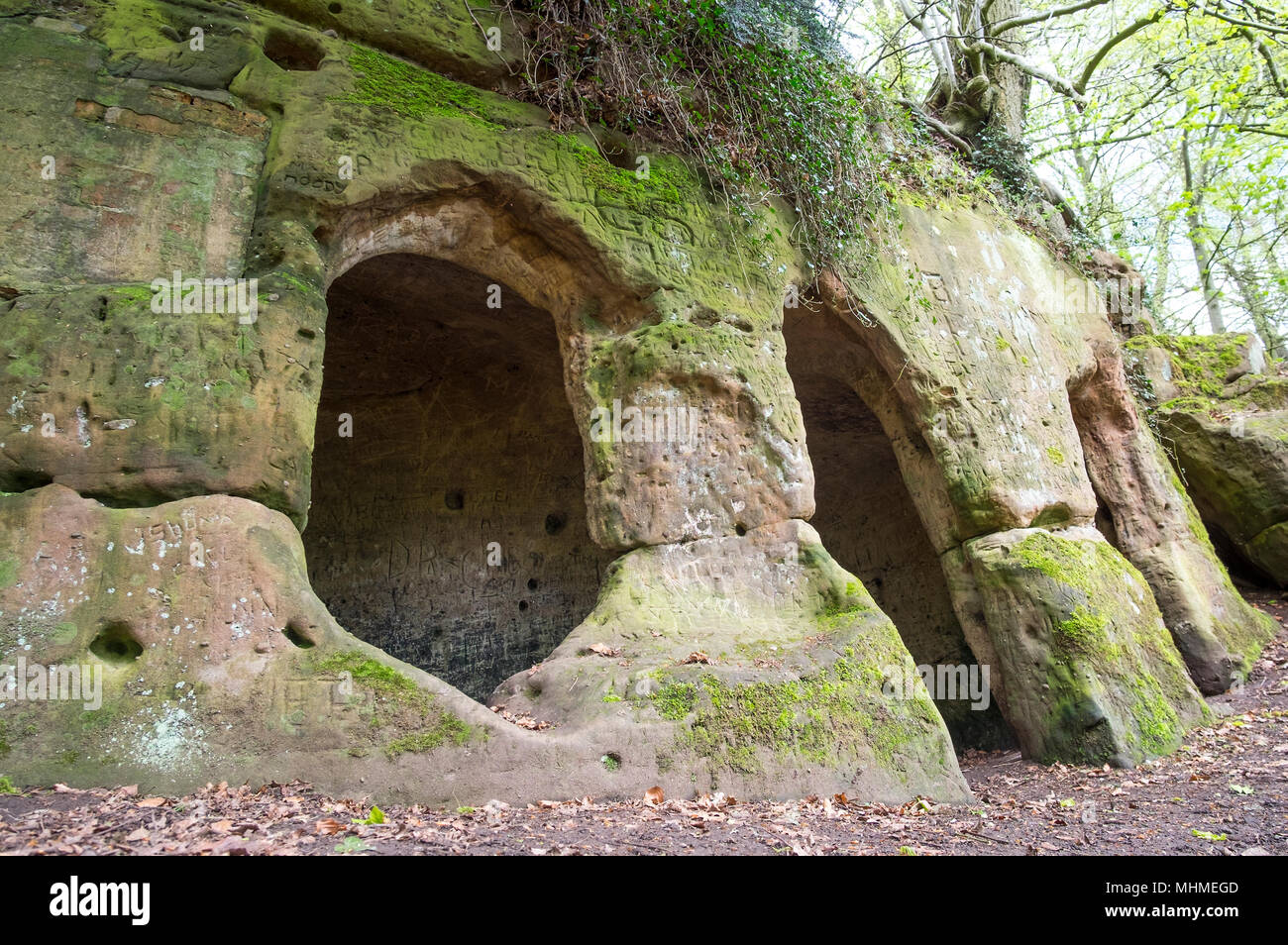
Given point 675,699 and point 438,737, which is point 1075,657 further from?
point 438,737

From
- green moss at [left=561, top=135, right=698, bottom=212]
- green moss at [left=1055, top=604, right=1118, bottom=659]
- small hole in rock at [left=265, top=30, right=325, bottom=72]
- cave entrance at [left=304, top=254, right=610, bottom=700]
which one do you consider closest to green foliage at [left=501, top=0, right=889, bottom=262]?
green moss at [left=561, top=135, right=698, bottom=212]

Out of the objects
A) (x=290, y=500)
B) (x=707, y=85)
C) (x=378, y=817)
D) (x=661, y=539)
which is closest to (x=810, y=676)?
(x=661, y=539)

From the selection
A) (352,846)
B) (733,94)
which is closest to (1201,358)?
(733,94)

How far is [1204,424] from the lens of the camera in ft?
31.9

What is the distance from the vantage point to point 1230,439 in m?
9.52

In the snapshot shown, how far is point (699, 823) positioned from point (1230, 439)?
8645mm

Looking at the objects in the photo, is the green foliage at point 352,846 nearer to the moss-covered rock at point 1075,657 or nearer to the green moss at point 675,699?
the green moss at point 675,699

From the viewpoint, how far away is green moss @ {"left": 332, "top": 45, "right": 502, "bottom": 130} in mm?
5305

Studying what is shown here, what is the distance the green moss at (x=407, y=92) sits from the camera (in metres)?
5.30

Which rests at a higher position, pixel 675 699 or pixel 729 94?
pixel 729 94

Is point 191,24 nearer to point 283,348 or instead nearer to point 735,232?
point 283,348

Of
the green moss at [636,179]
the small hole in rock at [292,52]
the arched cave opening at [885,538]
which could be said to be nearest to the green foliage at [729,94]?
the green moss at [636,179]

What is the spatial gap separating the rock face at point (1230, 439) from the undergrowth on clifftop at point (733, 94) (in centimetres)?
463

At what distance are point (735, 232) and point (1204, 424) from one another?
6.56m
